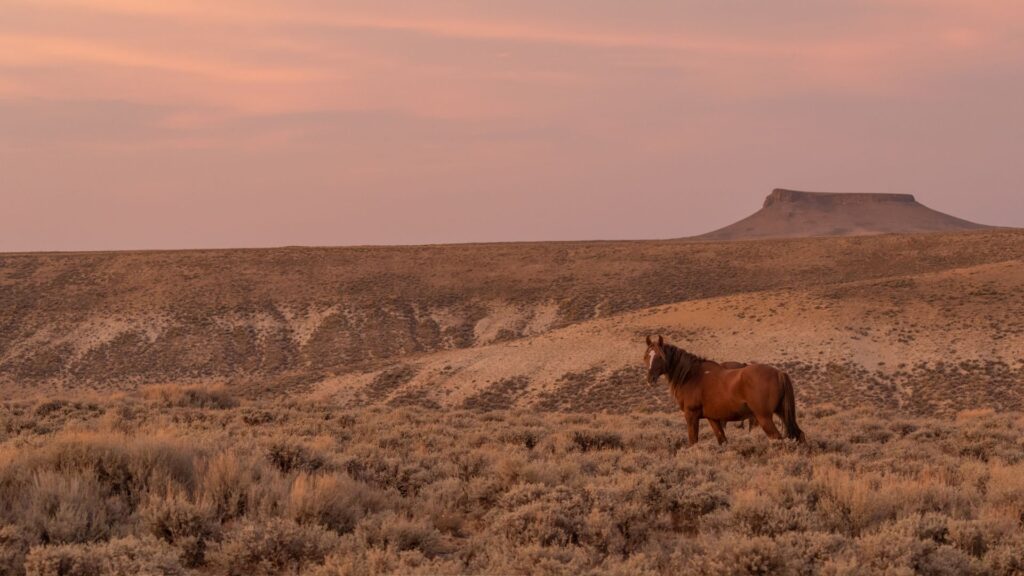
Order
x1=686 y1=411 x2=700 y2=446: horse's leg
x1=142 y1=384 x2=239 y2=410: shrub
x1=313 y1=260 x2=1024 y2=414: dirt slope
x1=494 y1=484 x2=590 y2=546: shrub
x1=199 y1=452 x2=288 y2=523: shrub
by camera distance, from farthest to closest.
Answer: x1=313 y1=260 x2=1024 y2=414: dirt slope → x1=142 y1=384 x2=239 y2=410: shrub → x1=686 y1=411 x2=700 y2=446: horse's leg → x1=199 y1=452 x2=288 y2=523: shrub → x1=494 y1=484 x2=590 y2=546: shrub

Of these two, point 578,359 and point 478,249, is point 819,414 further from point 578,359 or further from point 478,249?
point 478,249

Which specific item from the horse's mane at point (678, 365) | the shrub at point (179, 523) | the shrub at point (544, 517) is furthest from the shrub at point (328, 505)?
the horse's mane at point (678, 365)

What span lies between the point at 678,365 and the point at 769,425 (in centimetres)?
183

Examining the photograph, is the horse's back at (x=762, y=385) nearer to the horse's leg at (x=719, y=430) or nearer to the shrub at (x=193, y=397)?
the horse's leg at (x=719, y=430)

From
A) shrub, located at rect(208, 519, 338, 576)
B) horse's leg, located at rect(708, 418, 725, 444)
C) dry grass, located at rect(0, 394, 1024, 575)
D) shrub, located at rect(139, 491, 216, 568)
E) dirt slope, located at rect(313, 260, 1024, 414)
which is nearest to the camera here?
dry grass, located at rect(0, 394, 1024, 575)

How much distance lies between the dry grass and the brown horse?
1.64ft

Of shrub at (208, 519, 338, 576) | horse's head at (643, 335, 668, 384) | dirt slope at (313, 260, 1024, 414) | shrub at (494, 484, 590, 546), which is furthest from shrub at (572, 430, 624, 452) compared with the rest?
dirt slope at (313, 260, 1024, 414)

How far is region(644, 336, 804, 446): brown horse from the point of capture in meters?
11.8

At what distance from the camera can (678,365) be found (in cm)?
1317

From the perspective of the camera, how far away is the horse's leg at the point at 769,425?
11898mm

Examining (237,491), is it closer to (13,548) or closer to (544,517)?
(13,548)

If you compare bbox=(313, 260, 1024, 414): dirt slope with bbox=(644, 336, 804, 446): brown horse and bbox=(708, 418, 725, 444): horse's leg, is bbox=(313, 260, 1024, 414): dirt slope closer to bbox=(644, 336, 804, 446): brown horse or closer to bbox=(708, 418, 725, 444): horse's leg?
bbox=(644, 336, 804, 446): brown horse

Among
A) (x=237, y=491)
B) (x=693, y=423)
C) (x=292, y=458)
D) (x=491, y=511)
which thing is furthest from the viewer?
(x=693, y=423)

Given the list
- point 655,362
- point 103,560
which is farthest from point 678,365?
point 103,560
